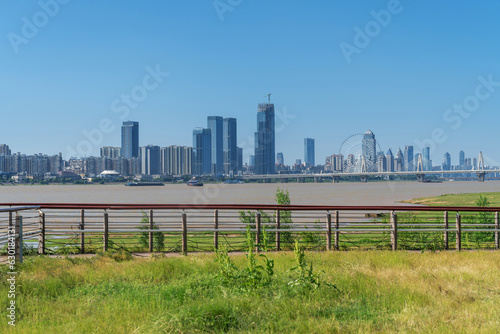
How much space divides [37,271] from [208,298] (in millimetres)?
4111

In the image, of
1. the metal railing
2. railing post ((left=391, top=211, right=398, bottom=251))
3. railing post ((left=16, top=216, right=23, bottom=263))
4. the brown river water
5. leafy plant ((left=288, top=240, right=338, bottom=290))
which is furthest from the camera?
the brown river water

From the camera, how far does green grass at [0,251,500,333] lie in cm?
640

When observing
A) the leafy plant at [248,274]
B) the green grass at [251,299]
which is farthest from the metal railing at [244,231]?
the green grass at [251,299]

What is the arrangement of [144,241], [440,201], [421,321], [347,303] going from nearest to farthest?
1. [421,321]
2. [347,303]
3. [144,241]
4. [440,201]

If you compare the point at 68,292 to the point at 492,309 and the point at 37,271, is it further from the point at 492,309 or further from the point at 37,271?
the point at 492,309

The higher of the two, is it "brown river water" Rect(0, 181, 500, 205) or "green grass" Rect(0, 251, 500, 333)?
"green grass" Rect(0, 251, 500, 333)

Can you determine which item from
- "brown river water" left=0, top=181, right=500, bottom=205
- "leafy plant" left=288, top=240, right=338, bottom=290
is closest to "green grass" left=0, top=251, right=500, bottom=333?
"leafy plant" left=288, top=240, right=338, bottom=290

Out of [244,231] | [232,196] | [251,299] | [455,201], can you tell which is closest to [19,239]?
Result: [244,231]

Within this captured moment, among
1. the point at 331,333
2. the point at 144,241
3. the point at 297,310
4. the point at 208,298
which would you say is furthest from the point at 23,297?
the point at 144,241

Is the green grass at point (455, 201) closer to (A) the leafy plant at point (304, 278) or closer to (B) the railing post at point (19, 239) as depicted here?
(A) the leafy plant at point (304, 278)

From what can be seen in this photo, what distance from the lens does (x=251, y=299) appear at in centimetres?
741

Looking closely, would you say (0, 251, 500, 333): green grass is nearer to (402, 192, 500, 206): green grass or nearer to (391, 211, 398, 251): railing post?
(391, 211, 398, 251): railing post

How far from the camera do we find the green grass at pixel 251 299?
21.0 feet

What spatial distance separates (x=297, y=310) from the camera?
7.02 metres
